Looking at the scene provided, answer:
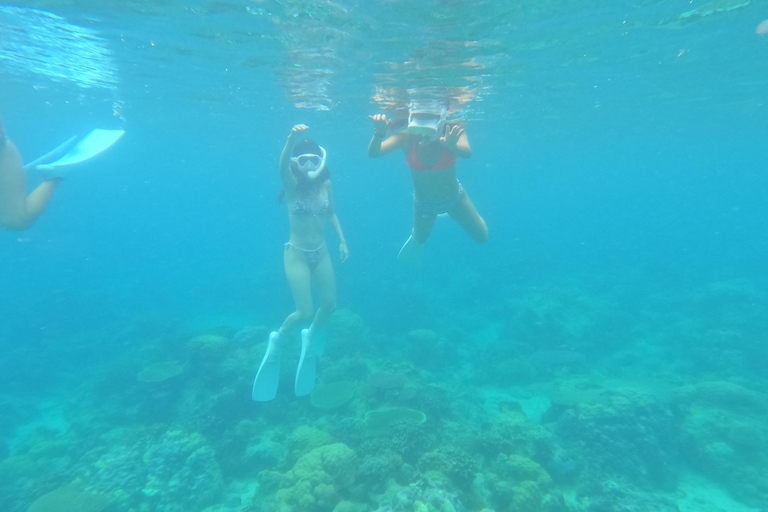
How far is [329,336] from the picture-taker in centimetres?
1461

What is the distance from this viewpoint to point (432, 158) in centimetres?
781

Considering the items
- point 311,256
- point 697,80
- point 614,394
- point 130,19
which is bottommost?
point 614,394

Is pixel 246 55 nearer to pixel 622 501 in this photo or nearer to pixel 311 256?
pixel 311 256

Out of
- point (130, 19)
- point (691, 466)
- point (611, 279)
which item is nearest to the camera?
point (691, 466)

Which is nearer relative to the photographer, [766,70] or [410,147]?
[410,147]

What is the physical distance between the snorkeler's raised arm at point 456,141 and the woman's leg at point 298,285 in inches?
140

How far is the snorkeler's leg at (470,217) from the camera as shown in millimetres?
8641

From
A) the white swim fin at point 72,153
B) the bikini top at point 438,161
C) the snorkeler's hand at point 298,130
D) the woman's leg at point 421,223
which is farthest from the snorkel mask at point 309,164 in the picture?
the white swim fin at point 72,153

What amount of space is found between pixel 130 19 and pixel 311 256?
10146 mm

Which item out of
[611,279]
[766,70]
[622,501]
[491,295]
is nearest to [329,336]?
[622,501]

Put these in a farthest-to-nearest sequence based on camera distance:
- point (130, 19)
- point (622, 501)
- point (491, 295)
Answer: point (491, 295) < point (130, 19) < point (622, 501)

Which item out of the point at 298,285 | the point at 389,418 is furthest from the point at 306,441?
the point at 298,285

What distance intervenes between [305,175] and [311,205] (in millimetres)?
677

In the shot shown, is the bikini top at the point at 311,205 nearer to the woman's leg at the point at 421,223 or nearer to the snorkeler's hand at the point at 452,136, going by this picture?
the woman's leg at the point at 421,223
